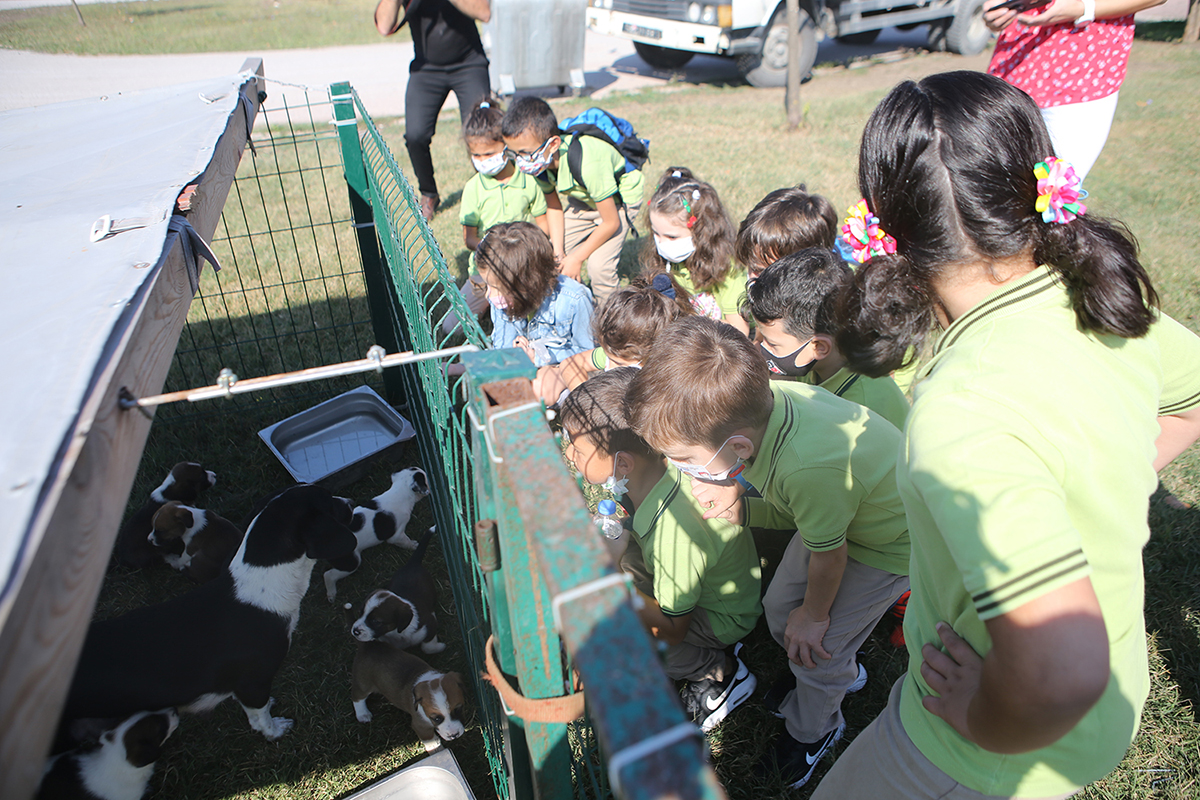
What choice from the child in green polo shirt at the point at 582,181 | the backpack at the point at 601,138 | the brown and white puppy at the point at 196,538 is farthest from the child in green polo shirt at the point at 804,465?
the backpack at the point at 601,138

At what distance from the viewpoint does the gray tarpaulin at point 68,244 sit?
34.3 inches

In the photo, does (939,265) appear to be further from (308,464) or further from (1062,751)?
(308,464)

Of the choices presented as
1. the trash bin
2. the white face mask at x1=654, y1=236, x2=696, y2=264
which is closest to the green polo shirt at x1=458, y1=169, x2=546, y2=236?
the white face mask at x1=654, y1=236, x2=696, y2=264

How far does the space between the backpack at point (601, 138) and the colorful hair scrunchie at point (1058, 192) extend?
3367mm

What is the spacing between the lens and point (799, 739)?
2.25 metres

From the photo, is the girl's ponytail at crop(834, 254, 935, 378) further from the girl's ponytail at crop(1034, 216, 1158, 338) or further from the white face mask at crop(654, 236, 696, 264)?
the white face mask at crop(654, 236, 696, 264)

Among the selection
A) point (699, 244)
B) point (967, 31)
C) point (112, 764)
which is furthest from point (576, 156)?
point (967, 31)

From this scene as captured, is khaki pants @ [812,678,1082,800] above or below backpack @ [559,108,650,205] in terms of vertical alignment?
below

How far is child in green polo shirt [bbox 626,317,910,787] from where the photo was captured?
182cm

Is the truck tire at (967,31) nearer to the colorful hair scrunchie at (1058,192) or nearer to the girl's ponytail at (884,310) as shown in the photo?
the girl's ponytail at (884,310)

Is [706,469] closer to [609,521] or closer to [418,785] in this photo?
[609,521]

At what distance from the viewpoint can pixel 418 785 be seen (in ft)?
6.98

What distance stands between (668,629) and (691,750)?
1.65 m

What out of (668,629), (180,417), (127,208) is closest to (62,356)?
(127,208)
